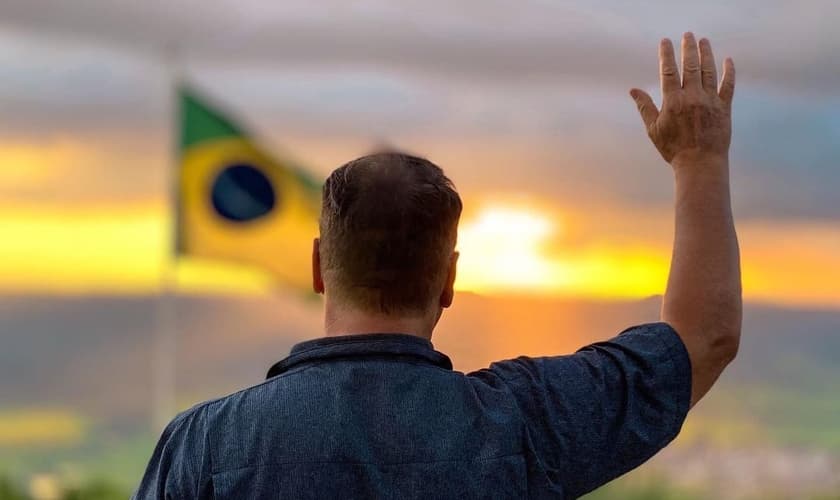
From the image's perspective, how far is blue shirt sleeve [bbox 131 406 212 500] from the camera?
130 centimetres

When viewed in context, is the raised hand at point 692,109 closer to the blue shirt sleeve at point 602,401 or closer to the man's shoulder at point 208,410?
the blue shirt sleeve at point 602,401

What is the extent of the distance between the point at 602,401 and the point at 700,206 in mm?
Answer: 293

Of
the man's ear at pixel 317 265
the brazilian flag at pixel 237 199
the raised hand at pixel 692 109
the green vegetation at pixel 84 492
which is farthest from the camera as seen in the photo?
the green vegetation at pixel 84 492

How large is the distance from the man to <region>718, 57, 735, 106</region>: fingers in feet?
0.77

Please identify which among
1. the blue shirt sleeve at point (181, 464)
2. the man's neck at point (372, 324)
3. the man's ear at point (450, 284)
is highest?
the man's ear at point (450, 284)

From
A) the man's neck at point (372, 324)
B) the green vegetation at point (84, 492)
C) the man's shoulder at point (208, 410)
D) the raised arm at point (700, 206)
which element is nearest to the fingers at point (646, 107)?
the raised arm at point (700, 206)

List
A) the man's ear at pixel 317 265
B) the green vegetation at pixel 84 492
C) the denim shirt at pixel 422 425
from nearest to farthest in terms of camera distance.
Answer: the denim shirt at pixel 422 425, the man's ear at pixel 317 265, the green vegetation at pixel 84 492

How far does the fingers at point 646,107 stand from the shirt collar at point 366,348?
0.45 meters

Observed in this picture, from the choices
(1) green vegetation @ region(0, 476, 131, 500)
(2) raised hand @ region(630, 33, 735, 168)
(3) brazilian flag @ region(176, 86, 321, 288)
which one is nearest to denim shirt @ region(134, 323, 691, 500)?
(2) raised hand @ region(630, 33, 735, 168)

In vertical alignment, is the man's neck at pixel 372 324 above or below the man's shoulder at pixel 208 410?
above

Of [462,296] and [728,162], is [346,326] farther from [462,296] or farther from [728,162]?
[728,162]

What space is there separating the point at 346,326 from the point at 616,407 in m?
0.33

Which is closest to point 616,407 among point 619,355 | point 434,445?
point 619,355

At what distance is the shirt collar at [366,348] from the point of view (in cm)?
133
